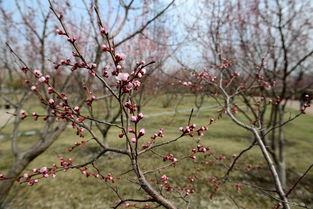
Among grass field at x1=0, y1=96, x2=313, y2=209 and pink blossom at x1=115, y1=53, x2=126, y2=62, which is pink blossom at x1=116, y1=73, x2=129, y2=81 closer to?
pink blossom at x1=115, y1=53, x2=126, y2=62

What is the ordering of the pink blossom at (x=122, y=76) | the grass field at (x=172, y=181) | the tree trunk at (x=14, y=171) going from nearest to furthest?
1. the pink blossom at (x=122, y=76)
2. the tree trunk at (x=14, y=171)
3. the grass field at (x=172, y=181)

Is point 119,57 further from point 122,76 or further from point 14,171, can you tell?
point 14,171

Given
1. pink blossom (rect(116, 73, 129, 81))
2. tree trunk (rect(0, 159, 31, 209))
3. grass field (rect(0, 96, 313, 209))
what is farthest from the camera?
grass field (rect(0, 96, 313, 209))

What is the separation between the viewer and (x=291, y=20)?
523 centimetres

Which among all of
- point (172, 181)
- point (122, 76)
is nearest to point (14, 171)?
point (122, 76)

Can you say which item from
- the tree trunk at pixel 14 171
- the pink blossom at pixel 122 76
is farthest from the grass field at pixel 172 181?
the pink blossom at pixel 122 76

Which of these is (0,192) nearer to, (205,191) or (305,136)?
(205,191)

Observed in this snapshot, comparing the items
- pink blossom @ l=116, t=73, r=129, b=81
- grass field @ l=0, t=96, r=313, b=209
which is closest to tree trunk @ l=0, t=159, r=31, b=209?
grass field @ l=0, t=96, r=313, b=209

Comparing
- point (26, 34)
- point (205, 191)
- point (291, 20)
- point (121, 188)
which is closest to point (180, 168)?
point (205, 191)

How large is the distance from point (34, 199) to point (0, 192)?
2531 mm

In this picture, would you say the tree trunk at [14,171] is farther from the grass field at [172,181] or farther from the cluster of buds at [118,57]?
the cluster of buds at [118,57]

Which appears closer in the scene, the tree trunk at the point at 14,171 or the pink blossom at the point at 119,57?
the pink blossom at the point at 119,57

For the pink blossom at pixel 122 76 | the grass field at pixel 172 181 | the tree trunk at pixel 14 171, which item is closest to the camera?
the pink blossom at pixel 122 76

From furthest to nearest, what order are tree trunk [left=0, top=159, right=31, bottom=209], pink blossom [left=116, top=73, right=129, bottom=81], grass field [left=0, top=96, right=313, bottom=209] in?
grass field [left=0, top=96, right=313, bottom=209] → tree trunk [left=0, top=159, right=31, bottom=209] → pink blossom [left=116, top=73, right=129, bottom=81]
